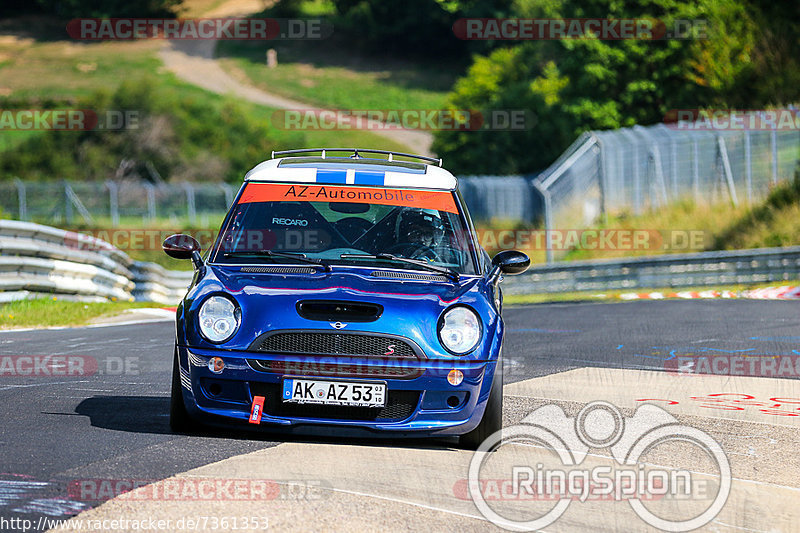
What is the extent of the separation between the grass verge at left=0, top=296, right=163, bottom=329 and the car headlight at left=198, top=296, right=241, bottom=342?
8.84 m

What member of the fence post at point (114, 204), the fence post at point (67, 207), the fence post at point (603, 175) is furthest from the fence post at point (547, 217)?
the fence post at point (67, 207)

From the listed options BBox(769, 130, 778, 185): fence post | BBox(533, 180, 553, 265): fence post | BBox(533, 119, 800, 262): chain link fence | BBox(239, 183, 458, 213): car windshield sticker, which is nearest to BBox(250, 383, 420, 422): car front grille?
BBox(239, 183, 458, 213): car windshield sticker

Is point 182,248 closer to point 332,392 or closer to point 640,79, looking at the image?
point 332,392

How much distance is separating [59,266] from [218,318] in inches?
457

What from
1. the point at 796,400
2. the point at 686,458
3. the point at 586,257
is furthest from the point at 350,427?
the point at 586,257

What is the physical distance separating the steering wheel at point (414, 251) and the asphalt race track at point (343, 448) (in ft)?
3.82

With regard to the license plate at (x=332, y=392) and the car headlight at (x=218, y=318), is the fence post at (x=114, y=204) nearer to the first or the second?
the car headlight at (x=218, y=318)

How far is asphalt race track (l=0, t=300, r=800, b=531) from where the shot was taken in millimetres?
5355

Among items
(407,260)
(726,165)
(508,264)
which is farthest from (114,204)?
(407,260)

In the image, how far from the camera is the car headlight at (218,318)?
6.70 meters

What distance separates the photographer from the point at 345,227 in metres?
7.84

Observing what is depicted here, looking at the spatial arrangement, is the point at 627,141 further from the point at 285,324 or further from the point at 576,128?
the point at 285,324

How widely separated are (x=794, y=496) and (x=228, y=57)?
106092mm

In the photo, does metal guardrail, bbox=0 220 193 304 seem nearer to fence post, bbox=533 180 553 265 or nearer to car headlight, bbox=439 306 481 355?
fence post, bbox=533 180 553 265
